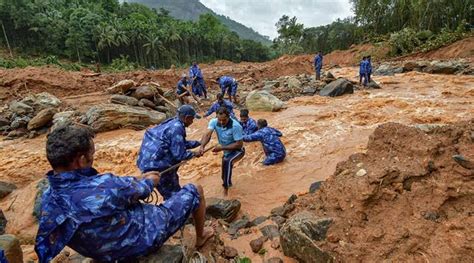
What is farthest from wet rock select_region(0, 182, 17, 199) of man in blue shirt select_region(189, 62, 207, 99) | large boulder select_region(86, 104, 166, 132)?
Answer: man in blue shirt select_region(189, 62, 207, 99)

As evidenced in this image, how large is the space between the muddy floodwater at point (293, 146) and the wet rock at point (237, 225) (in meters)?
0.44

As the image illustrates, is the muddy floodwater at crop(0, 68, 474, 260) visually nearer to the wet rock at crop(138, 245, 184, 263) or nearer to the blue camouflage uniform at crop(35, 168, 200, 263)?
the wet rock at crop(138, 245, 184, 263)

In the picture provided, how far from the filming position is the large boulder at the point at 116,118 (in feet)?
33.7

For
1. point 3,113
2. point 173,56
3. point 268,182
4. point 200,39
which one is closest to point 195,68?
point 3,113

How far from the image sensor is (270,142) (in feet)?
20.4

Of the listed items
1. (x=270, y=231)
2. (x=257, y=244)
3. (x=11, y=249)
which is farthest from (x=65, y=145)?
(x=270, y=231)

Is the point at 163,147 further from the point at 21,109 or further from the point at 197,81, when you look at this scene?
the point at 21,109

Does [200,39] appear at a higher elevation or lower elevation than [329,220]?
higher

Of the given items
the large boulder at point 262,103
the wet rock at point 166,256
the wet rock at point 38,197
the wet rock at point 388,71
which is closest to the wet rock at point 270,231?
the wet rock at point 166,256

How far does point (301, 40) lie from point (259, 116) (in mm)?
40979

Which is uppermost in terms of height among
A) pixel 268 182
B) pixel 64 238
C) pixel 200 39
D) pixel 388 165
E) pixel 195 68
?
pixel 200 39

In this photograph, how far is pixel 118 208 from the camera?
215 centimetres

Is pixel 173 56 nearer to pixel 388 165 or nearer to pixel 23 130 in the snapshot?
pixel 23 130

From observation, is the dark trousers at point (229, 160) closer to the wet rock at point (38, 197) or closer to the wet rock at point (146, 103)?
the wet rock at point (38, 197)
